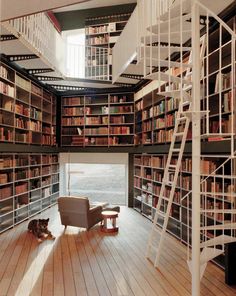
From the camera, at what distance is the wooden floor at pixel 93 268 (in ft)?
11.4

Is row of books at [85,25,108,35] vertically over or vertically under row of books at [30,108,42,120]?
over

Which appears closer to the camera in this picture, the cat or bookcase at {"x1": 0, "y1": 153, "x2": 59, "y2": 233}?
the cat

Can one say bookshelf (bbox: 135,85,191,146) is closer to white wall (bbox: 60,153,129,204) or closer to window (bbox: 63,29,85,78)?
white wall (bbox: 60,153,129,204)

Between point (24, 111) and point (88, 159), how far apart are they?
2.81 m

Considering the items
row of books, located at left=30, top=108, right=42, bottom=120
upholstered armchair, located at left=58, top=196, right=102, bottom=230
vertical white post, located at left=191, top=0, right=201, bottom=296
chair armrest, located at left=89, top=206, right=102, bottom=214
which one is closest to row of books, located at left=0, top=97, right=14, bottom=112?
row of books, located at left=30, top=108, right=42, bottom=120

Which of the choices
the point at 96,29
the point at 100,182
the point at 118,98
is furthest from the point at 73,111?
the point at 96,29

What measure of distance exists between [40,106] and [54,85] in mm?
877

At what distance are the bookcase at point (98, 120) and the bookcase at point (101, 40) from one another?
0.82m

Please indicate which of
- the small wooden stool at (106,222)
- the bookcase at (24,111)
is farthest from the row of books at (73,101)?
the small wooden stool at (106,222)

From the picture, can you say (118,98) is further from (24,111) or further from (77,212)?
(77,212)

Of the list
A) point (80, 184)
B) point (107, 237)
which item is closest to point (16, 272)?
point (107, 237)

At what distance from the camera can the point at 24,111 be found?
23.0ft

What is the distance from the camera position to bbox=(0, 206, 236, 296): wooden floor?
3461 millimetres

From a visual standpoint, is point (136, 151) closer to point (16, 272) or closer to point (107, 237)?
point (107, 237)
